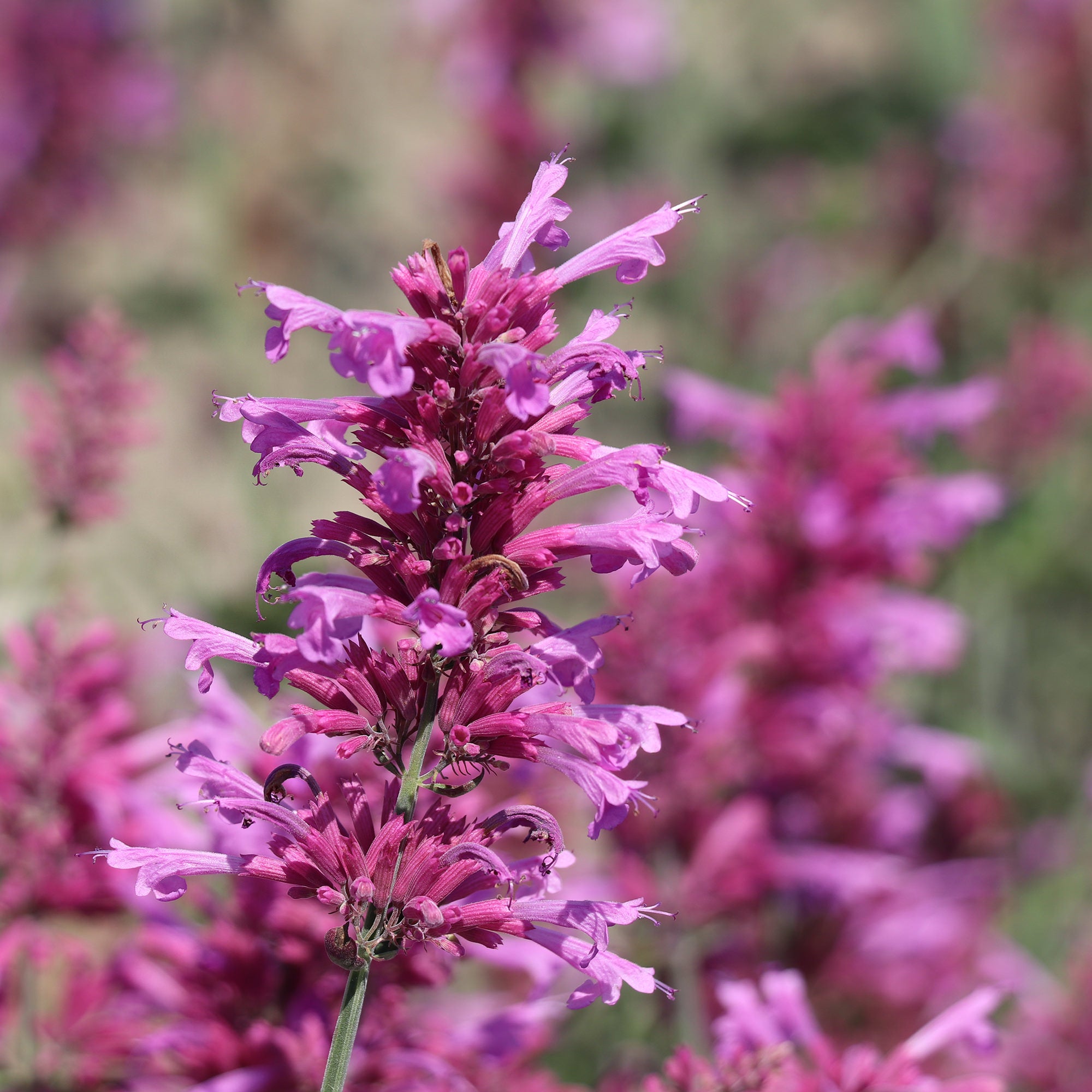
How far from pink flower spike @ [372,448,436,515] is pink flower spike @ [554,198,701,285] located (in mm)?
384

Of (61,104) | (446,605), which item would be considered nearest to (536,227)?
(446,605)

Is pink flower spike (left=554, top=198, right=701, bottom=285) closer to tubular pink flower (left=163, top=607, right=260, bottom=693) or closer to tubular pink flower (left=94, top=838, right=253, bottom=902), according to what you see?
tubular pink flower (left=163, top=607, right=260, bottom=693)

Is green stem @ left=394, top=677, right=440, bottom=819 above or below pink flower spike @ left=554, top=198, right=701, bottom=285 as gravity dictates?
below

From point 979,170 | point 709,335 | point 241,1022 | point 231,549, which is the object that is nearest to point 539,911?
point 241,1022

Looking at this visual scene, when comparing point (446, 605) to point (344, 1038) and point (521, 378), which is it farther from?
point (344, 1038)

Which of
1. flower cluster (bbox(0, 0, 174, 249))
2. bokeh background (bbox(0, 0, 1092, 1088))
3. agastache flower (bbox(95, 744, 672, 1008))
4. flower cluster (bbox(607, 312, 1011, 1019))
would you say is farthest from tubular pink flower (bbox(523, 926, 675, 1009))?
flower cluster (bbox(0, 0, 174, 249))

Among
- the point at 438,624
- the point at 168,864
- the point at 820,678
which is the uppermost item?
the point at 820,678

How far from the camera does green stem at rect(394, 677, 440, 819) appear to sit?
147 centimetres

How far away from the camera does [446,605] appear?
4.69 ft

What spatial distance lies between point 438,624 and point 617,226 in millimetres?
5964

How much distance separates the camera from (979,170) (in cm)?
718

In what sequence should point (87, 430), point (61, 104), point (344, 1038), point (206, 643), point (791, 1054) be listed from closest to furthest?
point (344, 1038) → point (206, 643) → point (791, 1054) → point (87, 430) → point (61, 104)

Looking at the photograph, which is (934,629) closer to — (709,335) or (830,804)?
(830,804)

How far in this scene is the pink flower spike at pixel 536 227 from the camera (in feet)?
5.47
